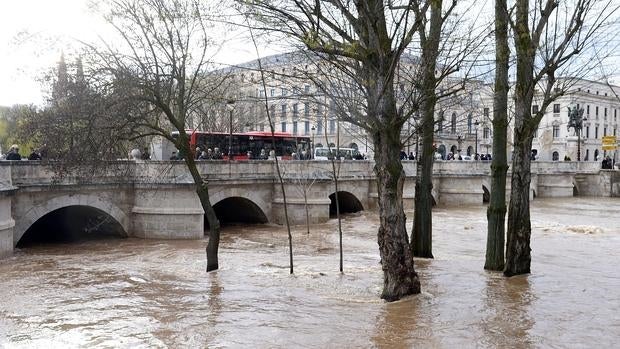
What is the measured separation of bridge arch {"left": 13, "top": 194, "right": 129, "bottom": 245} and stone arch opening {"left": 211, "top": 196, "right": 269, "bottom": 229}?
20.4 ft

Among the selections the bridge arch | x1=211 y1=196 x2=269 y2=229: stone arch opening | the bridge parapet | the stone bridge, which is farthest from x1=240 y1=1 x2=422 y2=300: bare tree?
the bridge parapet

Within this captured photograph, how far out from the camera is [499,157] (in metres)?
14.8

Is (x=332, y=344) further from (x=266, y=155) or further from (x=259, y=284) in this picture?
(x=266, y=155)

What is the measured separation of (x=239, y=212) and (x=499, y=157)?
1974 centimetres

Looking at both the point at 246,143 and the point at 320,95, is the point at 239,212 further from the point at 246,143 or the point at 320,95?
the point at 320,95

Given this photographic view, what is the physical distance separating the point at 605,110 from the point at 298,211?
75.0m

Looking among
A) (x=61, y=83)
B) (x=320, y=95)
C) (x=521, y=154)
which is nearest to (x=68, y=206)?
(x=61, y=83)

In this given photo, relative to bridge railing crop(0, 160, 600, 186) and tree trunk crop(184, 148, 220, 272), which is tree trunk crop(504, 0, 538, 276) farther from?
bridge railing crop(0, 160, 600, 186)

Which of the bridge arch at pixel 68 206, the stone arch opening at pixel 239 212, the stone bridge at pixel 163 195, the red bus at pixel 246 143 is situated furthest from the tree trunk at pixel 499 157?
the red bus at pixel 246 143

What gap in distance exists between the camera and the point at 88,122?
15.0 metres

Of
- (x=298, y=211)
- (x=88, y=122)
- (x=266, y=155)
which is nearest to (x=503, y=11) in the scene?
(x=88, y=122)

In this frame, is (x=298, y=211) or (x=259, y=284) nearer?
(x=259, y=284)

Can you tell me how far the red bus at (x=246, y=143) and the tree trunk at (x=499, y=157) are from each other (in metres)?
23.6

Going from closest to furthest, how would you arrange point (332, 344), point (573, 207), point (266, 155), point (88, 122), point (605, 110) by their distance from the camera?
point (332, 344) → point (88, 122) → point (266, 155) → point (573, 207) → point (605, 110)
